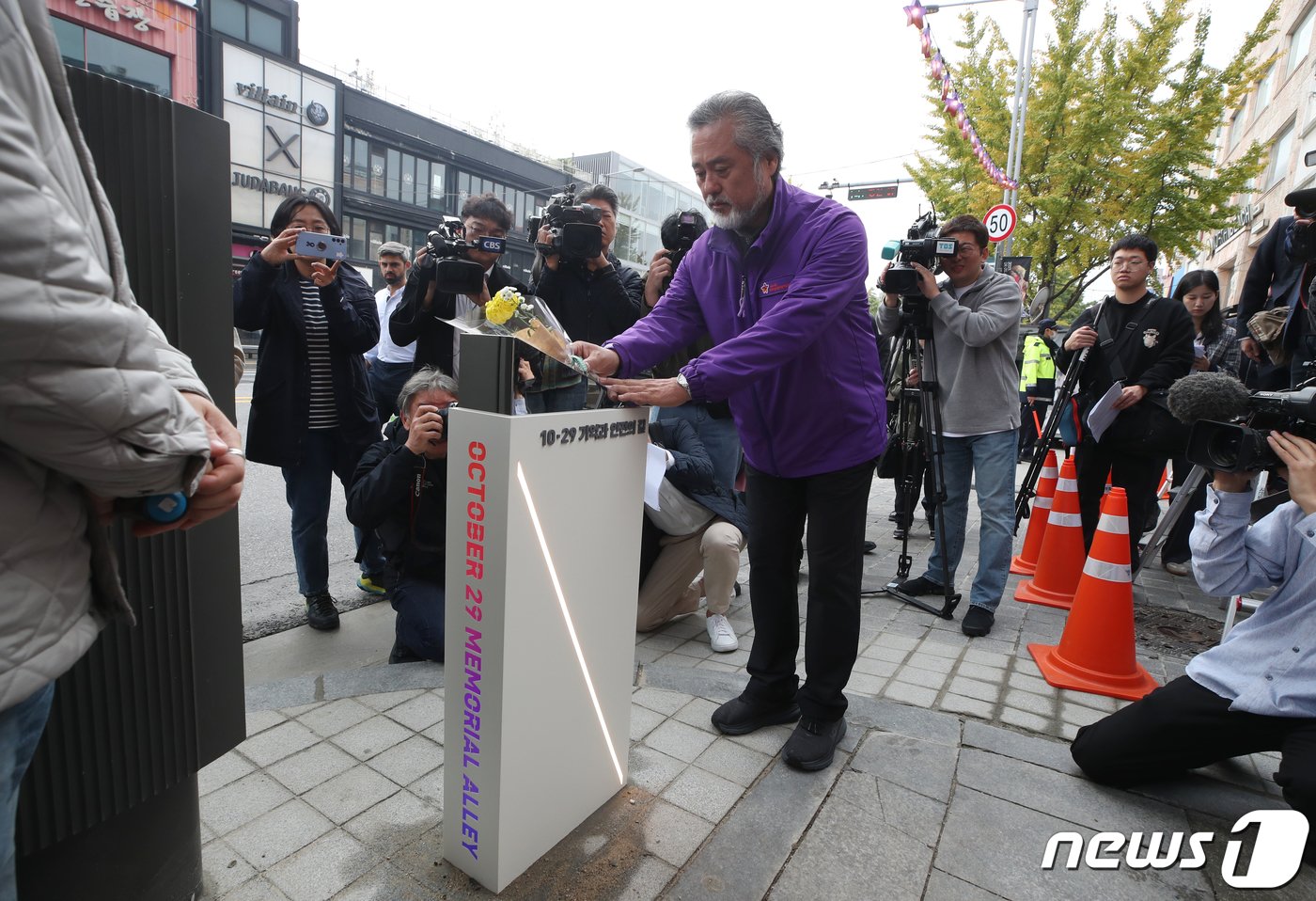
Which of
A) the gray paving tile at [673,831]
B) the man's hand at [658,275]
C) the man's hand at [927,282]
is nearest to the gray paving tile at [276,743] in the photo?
the gray paving tile at [673,831]

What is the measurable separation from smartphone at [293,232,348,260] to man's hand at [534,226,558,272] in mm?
980

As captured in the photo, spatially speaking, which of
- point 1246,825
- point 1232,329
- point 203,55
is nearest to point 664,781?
point 1246,825

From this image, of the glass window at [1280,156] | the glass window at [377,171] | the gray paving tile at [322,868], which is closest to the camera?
the gray paving tile at [322,868]

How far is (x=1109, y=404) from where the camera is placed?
13.4ft

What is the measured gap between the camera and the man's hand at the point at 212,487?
3.40 ft

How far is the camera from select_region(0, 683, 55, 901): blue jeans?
35.7 inches

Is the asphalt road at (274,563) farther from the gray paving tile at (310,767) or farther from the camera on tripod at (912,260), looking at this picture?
the camera on tripod at (912,260)

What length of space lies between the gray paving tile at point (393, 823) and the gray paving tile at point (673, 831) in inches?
23.8

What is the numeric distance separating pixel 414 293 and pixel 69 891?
2.88m

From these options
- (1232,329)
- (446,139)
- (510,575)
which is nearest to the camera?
(510,575)

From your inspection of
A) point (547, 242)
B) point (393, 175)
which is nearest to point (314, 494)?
point (547, 242)

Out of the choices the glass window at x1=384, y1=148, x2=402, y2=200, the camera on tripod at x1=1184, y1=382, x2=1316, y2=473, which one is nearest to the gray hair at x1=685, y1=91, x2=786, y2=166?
the camera on tripod at x1=1184, y1=382, x2=1316, y2=473

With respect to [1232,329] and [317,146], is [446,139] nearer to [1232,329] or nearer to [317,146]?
[317,146]

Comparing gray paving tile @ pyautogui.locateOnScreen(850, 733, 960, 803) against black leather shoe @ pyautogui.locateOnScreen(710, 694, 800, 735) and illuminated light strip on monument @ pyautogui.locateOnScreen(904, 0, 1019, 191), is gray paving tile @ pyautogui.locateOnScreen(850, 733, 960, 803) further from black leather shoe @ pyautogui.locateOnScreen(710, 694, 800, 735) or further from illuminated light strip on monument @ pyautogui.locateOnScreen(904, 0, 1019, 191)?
illuminated light strip on monument @ pyautogui.locateOnScreen(904, 0, 1019, 191)
